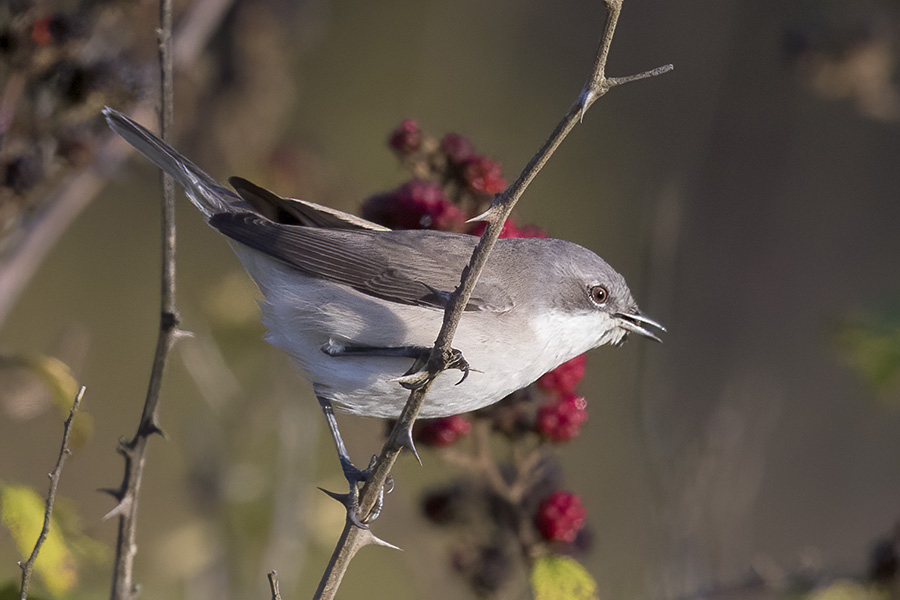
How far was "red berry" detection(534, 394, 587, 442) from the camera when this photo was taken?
2150 mm

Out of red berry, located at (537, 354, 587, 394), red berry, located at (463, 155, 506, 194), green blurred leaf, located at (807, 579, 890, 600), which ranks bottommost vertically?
green blurred leaf, located at (807, 579, 890, 600)

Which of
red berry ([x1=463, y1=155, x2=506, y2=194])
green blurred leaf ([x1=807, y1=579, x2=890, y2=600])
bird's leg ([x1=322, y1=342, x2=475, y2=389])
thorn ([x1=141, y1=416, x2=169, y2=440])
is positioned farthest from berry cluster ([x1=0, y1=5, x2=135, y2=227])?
green blurred leaf ([x1=807, y1=579, x2=890, y2=600])

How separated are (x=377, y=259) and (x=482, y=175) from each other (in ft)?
1.25

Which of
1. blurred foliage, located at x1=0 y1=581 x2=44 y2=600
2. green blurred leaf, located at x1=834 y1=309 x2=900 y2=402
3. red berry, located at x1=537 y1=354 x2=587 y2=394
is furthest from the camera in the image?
green blurred leaf, located at x1=834 y1=309 x2=900 y2=402

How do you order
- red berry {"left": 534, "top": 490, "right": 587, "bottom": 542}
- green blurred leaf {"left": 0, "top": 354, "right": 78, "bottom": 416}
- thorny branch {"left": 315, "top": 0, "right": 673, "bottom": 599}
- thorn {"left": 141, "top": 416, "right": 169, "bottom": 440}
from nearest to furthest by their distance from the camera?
thorny branch {"left": 315, "top": 0, "right": 673, "bottom": 599}, thorn {"left": 141, "top": 416, "right": 169, "bottom": 440}, green blurred leaf {"left": 0, "top": 354, "right": 78, "bottom": 416}, red berry {"left": 534, "top": 490, "right": 587, "bottom": 542}

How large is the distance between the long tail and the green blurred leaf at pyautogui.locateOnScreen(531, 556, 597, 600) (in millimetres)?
1325

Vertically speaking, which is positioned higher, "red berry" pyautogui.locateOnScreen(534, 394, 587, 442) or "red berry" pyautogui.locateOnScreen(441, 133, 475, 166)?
"red berry" pyautogui.locateOnScreen(441, 133, 475, 166)

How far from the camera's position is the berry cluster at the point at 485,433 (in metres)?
2.16

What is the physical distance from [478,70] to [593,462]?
10.2 feet

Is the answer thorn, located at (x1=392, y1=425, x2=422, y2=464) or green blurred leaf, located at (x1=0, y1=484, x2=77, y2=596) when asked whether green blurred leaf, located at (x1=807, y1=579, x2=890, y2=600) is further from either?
green blurred leaf, located at (x1=0, y1=484, x2=77, y2=596)

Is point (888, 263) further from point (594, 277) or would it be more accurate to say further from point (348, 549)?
point (348, 549)

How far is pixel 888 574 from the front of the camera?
2.31 metres

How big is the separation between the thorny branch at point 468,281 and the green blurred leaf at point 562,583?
383mm

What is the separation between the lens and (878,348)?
268 centimetres
